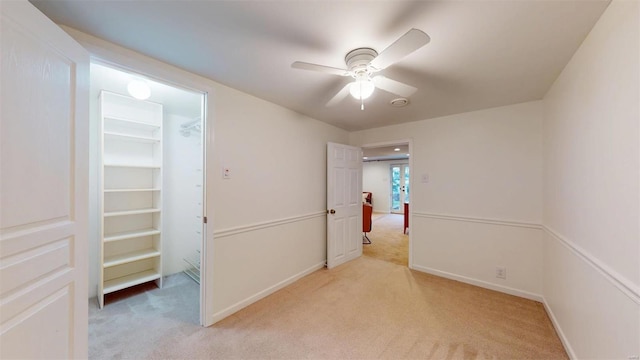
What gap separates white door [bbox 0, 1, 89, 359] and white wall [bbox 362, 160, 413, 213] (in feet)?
28.6

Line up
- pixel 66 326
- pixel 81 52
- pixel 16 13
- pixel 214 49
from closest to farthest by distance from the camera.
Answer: pixel 16 13
pixel 66 326
pixel 81 52
pixel 214 49

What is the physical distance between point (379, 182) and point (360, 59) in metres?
8.52

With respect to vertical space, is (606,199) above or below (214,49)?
below

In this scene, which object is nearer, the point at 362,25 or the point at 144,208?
the point at 362,25

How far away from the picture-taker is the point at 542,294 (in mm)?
2477

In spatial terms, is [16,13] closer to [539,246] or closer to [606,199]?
[606,199]

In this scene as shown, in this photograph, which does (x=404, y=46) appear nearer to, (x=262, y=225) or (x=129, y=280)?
(x=262, y=225)

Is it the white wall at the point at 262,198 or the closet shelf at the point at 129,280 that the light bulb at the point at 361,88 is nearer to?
the white wall at the point at 262,198

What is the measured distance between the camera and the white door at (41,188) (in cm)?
88

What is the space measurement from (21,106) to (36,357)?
3.51ft

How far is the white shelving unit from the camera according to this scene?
2.52 metres

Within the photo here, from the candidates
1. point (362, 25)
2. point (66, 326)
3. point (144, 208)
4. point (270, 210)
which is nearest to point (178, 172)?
point (144, 208)

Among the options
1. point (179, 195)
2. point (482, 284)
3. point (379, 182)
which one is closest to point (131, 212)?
point (179, 195)

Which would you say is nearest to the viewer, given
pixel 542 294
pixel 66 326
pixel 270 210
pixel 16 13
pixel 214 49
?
pixel 16 13
